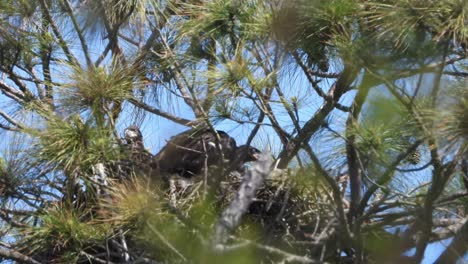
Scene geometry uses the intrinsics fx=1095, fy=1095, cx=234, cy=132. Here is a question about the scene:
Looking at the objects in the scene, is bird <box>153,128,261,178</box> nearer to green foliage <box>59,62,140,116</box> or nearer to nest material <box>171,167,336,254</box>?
nest material <box>171,167,336,254</box>

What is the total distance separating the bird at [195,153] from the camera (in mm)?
4461

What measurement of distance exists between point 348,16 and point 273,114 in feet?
1.48

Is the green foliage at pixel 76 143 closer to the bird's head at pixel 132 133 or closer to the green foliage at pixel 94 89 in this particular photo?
the green foliage at pixel 94 89

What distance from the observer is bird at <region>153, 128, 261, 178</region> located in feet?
14.6

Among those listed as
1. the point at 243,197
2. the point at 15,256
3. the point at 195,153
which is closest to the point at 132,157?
the point at 195,153

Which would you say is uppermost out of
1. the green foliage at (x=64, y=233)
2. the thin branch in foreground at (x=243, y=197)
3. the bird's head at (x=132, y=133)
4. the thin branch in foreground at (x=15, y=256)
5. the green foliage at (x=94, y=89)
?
the bird's head at (x=132, y=133)

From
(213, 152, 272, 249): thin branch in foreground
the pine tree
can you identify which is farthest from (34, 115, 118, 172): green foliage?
(213, 152, 272, 249): thin branch in foreground

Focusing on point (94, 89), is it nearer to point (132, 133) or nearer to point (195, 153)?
point (132, 133)

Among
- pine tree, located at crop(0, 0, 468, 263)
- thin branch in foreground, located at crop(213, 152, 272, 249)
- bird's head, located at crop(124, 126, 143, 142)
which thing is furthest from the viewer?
bird's head, located at crop(124, 126, 143, 142)

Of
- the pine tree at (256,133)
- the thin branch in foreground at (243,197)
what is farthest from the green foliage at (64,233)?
the thin branch in foreground at (243,197)

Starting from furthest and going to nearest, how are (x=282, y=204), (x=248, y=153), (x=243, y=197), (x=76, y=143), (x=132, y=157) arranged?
(x=248, y=153) → (x=282, y=204) → (x=132, y=157) → (x=76, y=143) → (x=243, y=197)

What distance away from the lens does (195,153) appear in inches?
183

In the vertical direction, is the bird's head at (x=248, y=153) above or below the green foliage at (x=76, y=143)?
above

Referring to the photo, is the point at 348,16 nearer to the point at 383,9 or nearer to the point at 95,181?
the point at 383,9
